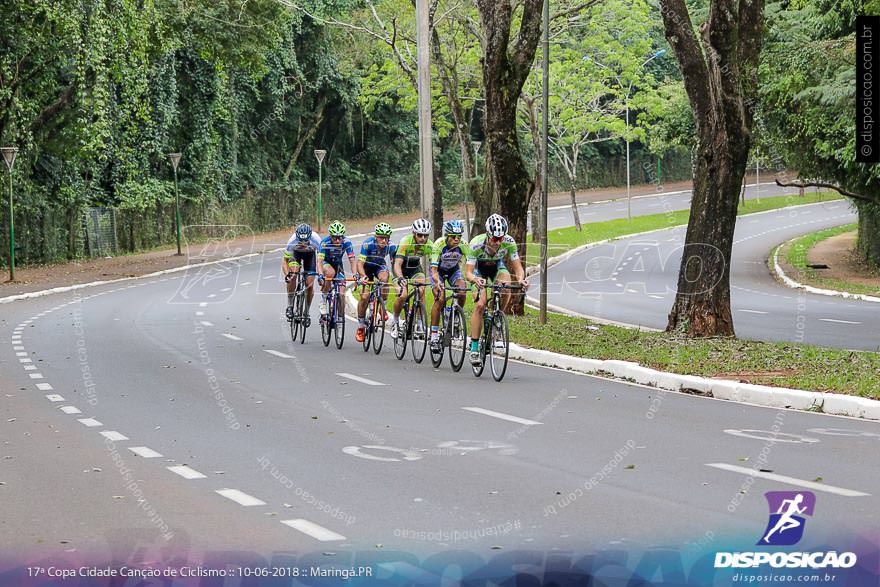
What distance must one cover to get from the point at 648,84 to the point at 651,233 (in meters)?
6.74

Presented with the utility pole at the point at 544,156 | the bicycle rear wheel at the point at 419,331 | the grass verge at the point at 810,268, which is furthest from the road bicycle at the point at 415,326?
the grass verge at the point at 810,268

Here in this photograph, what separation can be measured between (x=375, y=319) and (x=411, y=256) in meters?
1.54

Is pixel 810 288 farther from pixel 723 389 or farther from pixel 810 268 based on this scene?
pixel 723 389

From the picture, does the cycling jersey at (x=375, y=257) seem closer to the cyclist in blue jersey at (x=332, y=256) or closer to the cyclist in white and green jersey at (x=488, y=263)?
the cyclist in blue jersey at (x=332, y=256)

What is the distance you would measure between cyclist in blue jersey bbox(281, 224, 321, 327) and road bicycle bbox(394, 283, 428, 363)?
2803 mm

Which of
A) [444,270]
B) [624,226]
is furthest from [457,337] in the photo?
[624,226]

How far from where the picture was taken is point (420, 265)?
1941 centimetres

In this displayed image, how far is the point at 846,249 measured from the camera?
47.5 metres

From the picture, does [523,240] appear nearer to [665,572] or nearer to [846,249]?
[665,572]

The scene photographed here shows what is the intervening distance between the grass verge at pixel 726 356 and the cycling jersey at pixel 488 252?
213 cm

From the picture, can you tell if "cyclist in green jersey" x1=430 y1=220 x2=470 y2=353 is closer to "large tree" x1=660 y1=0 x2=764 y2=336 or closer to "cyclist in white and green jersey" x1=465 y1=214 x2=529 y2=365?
"cyclist in white and green jersey" x1=465 y1=214 x2=529 y2=365

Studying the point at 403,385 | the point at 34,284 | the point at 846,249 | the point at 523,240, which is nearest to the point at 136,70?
the point at 34,284

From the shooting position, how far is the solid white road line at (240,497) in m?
9.08

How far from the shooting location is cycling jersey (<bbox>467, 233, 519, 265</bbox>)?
1658 cm
